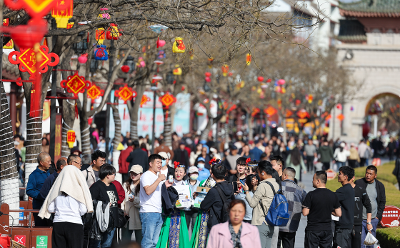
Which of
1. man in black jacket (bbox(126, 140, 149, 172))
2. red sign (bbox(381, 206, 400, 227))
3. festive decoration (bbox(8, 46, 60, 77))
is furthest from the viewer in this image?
man in black jacket (bbox(126, 140, 149, 172))

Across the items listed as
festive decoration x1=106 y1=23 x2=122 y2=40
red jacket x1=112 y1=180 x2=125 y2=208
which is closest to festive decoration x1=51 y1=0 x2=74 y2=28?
festive decoration x1=106 y1=23 x2=122 y2=40

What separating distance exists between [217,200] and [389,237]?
3.43 m

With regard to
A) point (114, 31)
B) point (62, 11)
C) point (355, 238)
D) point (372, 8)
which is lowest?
point (355, 238)

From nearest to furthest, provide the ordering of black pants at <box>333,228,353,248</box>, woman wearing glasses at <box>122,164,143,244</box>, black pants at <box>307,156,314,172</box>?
black pants at <box>333,228,353,248</box>, woman wearing glasses at <box>122,164,143,244</box>, black pants at <box>307,156,314,172</box>

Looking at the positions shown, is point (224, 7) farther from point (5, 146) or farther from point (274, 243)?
point (5, 146)

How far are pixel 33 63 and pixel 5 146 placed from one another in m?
1.62

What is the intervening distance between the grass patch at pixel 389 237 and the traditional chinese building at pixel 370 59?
36822mm

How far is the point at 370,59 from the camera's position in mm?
48781

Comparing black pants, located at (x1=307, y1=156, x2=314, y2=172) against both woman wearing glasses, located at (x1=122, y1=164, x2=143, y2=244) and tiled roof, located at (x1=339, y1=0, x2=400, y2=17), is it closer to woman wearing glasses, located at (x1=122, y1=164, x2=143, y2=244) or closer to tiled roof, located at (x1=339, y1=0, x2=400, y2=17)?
woman wearing glasses, located at (x1=122, y1=164, x2=143, y2=244)

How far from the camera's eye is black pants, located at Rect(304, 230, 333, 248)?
877 centimetres

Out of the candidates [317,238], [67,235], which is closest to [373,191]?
[317,238]

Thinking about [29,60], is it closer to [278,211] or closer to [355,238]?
[278,211]

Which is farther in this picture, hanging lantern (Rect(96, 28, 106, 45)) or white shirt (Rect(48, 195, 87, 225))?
hanging lantern (Rect(96, 28, 106, 45))

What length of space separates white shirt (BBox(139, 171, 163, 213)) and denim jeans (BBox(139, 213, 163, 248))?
0.25 ft
